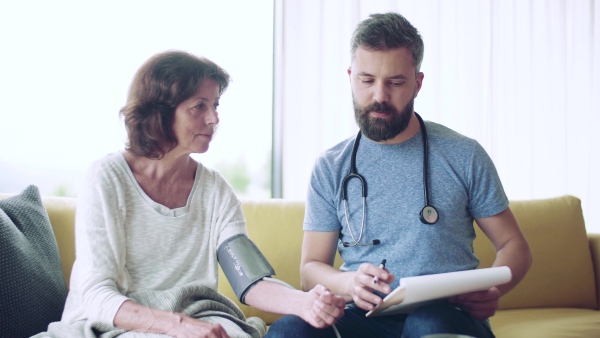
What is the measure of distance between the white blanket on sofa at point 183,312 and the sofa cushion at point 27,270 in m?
0.10

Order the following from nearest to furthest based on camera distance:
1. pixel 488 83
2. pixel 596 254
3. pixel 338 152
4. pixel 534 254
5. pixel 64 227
A: 1. pixel 338 152
2. pixel 64 227
3. pixel 534 254
4. pixel 596 254
5. pixel 488 83

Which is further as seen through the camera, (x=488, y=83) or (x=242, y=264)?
(x=488, y=83)

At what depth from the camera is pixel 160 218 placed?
5.65 feet

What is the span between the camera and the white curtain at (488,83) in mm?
3152

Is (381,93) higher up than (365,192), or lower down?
higher up

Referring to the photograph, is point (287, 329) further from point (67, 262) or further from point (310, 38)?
point (310, 38)

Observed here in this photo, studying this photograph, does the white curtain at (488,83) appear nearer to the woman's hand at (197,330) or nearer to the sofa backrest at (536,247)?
the sofa backrest at (536,247)

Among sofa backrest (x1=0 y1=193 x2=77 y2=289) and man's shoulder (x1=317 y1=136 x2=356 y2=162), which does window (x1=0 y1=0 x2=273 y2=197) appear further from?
man's shoulder (x1=317 y1=136 x2=356 y2=162)

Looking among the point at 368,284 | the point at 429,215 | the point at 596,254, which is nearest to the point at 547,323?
the point at 596,254

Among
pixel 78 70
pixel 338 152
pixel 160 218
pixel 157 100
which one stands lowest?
pixel 160 218

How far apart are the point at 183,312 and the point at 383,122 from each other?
763 mm

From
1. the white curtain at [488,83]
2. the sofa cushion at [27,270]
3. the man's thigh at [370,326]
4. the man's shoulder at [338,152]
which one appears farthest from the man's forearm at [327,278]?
the white curtain at [488,83]

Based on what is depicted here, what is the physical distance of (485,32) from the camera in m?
3.40

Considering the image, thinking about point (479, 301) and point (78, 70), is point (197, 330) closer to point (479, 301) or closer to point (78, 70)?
point (479, 301)
